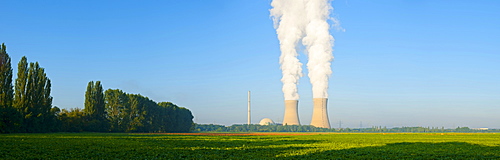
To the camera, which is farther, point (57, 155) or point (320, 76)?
point (320, 76)

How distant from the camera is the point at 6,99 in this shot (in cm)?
6300

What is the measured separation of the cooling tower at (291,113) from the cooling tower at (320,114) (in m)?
5.11

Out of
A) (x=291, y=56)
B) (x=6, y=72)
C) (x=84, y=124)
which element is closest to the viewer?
(x=6, y=72)

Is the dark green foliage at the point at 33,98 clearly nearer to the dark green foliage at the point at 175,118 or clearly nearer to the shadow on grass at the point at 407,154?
the dark green foliage at the point at 175,118

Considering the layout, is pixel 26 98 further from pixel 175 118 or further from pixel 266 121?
pixel 266 121

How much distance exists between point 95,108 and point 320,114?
58.3 metres

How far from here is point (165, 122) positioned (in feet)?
361

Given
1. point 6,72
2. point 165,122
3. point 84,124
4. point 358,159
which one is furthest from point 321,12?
point 358,159

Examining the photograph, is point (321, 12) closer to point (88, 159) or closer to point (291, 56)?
point (291, 56)

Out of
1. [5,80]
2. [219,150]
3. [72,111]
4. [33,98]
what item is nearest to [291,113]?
[72,111]

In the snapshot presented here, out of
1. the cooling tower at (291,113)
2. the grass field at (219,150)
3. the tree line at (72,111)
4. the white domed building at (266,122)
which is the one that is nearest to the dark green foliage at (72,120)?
the tree line at (72,111)

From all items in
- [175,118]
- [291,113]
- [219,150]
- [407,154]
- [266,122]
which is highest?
[291,113]

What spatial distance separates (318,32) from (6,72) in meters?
80.6

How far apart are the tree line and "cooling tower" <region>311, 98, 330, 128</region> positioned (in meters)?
38.2
